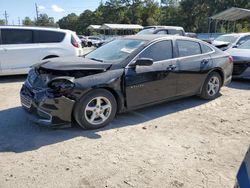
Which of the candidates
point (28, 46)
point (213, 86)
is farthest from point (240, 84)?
point (28, 46)

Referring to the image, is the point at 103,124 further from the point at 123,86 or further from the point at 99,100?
the point at 123,86

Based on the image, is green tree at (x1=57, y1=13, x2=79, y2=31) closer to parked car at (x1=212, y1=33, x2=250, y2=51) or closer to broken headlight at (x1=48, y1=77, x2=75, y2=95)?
parked car at (x1=212, y1=33, x2=250, y2=51)

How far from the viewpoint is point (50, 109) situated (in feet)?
14.8

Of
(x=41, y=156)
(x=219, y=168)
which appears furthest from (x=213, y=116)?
(x=41, y=156)

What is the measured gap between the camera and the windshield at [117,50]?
5410 millimetres

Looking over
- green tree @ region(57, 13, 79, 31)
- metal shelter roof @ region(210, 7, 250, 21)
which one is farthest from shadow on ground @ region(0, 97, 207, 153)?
green tree @ region(57, 13, 79, 31)

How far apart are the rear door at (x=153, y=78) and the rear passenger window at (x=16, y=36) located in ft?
17.5

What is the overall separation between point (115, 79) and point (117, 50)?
916 millimetres

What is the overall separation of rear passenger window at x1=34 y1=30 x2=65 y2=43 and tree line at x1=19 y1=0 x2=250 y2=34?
26.6 m

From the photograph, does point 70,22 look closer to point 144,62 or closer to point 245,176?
point 144,62

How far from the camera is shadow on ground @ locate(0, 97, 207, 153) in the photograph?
436 centimetres

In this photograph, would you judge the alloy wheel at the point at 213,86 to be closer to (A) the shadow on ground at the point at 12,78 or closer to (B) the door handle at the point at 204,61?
(B) the door handle at the point at 204,61

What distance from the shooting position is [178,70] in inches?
231

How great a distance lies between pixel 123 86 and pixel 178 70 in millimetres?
1401
